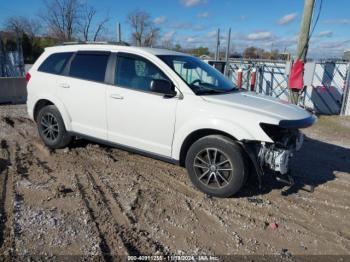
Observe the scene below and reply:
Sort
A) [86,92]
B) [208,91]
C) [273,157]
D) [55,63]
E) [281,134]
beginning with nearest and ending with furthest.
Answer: [273,157]
[281,134]
[208,91]
[86,92]
[55,63]

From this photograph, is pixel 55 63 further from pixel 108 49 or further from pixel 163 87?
pixel 163 87

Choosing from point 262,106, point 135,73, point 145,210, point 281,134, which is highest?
point 135,73

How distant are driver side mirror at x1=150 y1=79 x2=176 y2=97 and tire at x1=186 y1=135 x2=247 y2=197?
77cm

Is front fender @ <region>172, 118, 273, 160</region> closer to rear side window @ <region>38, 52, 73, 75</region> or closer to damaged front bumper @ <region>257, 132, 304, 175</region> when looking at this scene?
damaged front bumper @ <region>257, 132, 304, 175</region>

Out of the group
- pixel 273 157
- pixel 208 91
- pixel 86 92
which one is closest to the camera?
pixel 273 157

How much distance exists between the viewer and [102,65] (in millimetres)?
5215

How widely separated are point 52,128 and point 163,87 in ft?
8.45

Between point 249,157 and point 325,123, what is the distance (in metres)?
7.56

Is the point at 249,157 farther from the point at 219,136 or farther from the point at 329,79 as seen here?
the point at 329,79

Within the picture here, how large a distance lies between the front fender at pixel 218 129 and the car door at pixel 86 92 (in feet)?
4.36

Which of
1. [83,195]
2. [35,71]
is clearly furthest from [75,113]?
[83,195]

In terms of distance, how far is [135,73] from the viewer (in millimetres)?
4914

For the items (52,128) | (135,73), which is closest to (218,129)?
(135,73)

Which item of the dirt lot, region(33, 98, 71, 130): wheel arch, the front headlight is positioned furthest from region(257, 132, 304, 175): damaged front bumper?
region(33, 98, 71, 130): wheel arch
